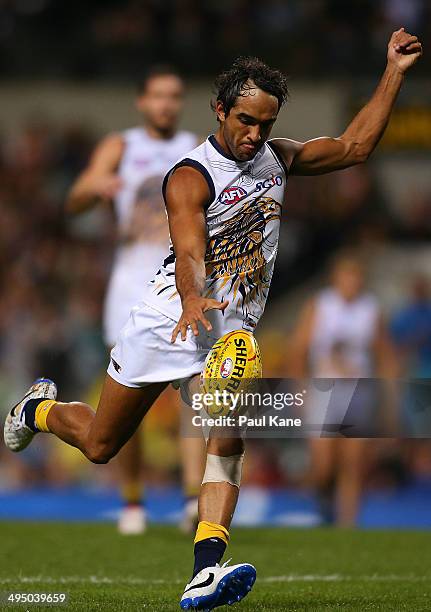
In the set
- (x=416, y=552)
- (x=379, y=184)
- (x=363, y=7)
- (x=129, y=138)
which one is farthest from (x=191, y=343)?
(x=363, y=7)

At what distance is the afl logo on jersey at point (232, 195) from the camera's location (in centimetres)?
579

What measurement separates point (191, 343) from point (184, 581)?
4.93ft

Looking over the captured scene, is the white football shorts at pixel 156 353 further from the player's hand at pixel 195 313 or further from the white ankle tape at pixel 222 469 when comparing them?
the player's hand at pixel 195 313

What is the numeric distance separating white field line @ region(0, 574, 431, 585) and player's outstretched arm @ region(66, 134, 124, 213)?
256 cm

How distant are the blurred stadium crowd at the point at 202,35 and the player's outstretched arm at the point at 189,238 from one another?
1193cm

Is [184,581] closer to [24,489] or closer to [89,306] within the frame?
[24,489]

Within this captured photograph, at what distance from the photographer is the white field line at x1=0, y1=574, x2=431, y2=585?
667cm

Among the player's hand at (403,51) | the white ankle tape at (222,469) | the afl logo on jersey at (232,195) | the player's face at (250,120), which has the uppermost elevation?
the player's hand at (403,51)

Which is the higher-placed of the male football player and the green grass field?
the male football player

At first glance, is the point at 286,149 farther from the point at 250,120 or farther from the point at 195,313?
the point at 195,313

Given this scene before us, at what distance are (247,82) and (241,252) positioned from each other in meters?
0.76

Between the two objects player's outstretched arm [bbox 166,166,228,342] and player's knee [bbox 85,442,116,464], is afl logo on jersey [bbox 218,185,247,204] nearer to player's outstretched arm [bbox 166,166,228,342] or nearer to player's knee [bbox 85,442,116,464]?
player's outstretched arm [bbox 166,166,228,342]

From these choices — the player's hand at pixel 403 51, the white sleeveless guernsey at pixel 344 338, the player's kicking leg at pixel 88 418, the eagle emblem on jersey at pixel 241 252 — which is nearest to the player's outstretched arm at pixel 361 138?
the player's hand at pixel 403 51

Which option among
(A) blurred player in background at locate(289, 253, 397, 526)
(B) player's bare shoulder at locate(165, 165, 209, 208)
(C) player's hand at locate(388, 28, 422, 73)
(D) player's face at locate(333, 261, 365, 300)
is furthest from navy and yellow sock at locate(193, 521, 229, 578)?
(D) player's face at locate(333, 261, 365, 300)
